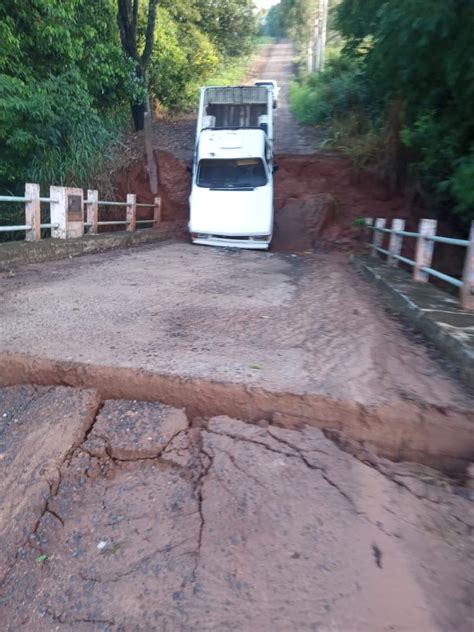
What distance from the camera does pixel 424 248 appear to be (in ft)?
21.4

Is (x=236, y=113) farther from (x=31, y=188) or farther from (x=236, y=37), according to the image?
(x=236, y=37)

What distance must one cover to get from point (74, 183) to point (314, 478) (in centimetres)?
1257

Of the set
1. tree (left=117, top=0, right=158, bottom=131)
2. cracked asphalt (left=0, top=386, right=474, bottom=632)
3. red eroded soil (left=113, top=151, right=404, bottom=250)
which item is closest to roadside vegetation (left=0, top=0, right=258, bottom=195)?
tree (left=117, top=0, right=158, bottom=131)

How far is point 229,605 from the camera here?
1948 millimetres

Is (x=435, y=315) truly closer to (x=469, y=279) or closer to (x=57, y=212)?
(x=469, y=279)

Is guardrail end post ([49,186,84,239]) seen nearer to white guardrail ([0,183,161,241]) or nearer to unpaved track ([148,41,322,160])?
white guardrail ([0,183,161,241])

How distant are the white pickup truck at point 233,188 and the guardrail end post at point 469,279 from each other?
7293 mm

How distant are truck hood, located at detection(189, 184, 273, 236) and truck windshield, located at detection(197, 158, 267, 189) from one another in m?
0.36

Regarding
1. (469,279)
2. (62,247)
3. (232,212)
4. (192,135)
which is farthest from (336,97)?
(469,279)

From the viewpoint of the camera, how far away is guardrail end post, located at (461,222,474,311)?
183 inches

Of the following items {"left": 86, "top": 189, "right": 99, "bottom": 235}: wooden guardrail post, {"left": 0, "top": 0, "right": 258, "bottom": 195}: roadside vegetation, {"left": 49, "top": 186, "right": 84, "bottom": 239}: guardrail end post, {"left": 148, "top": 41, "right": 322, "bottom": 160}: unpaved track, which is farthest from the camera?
{"left": 148, "top": 41, "right": 322, "bottom": 160}: unpaved track

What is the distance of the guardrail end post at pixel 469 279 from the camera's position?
4656 mm

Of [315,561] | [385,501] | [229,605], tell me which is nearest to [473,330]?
[385,501]

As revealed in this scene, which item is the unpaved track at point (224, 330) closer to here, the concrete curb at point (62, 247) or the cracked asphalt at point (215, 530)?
the concrete curb at point (62, 247)
